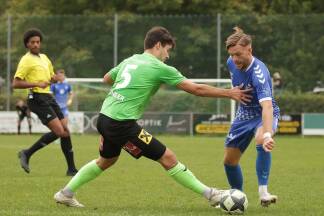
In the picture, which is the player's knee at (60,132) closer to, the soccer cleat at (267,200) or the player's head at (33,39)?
the player's head at (33,39)

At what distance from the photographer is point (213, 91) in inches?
312

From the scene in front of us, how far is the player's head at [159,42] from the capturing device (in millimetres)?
7977

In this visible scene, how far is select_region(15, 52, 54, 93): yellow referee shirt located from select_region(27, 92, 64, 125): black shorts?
0.10 metres

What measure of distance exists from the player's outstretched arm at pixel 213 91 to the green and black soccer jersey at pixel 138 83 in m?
0.09

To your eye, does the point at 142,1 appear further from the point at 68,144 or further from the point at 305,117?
the point at 68,144

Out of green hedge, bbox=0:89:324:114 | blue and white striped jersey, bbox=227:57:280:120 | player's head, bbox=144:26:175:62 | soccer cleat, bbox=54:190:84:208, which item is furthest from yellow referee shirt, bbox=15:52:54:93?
green hedge, bbox=0:89:324:114

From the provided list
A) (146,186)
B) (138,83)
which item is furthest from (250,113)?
(146,186)

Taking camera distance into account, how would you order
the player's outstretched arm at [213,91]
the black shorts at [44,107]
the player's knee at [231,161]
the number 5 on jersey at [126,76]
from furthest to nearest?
the black shorts at [44,107], the player's knee at [231,161], the number 5 on jersey at [126,76], the player's outstretched arm at [213,91]

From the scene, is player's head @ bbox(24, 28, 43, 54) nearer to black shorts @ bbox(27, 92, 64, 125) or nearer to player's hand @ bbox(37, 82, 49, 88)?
black shorts @ bbox(27, 92, 64, 125)

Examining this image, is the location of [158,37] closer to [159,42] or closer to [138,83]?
[159,42]

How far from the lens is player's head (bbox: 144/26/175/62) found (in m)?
7.98

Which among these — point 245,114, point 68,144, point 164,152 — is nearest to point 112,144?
point 164,152

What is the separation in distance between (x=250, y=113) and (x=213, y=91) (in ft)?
3.35

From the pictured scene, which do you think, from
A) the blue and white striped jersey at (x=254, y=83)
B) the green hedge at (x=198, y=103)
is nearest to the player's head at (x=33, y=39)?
the blue and white striped jersey at (x=254, y=83)
